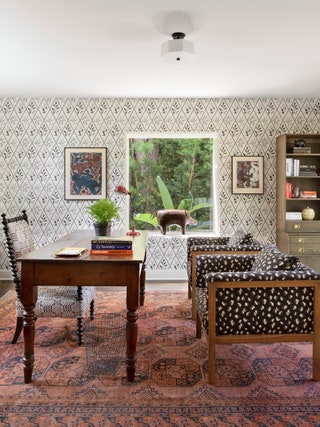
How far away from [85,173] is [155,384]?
3.40 metres

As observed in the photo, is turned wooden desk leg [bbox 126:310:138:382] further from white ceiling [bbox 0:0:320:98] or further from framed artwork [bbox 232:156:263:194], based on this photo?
framed artwork [bbox 232:156:263:194]

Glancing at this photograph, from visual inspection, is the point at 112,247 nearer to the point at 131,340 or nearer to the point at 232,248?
the point at 131,340

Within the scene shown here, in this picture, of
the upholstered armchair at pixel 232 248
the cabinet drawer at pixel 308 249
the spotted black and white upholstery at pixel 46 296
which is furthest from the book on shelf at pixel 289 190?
the spotted black and white upholstery at pixel 46 296

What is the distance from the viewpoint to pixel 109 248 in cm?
235

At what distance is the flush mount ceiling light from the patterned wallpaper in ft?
6.77

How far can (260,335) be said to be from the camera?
2230 mm

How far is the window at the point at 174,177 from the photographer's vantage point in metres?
5.32

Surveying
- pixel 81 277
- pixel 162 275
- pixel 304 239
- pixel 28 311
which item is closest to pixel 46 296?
pixel 28 311

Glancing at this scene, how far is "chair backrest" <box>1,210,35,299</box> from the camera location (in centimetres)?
254

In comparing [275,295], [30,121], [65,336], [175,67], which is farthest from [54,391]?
[30,121]

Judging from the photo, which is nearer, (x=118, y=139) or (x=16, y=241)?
(x=16, y=241)

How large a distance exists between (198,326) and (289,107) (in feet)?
11.5

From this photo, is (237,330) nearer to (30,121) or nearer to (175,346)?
(175,346)

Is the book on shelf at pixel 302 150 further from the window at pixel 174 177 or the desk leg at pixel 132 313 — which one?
the desk leg at pixel 132 313
